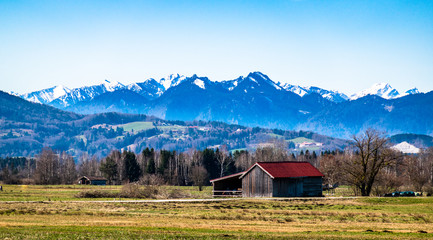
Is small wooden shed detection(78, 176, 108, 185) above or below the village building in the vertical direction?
below

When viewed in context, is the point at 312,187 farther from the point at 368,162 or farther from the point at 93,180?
the point at 93,180

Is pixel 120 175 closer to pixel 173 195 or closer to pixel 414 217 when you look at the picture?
pixel 173 195

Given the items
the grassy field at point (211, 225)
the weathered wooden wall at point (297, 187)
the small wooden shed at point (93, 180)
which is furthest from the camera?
the small wooden shed at point (93, 180)

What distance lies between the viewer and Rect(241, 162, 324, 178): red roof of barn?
8069 cm

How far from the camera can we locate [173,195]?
3002 inches

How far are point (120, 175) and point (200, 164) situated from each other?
2572cm

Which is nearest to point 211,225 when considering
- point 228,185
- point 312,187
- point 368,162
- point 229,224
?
point 229,224

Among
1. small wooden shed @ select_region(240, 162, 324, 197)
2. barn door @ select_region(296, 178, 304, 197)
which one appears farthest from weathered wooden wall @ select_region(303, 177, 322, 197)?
barn door @ select_region(296, 178, 304, 197)

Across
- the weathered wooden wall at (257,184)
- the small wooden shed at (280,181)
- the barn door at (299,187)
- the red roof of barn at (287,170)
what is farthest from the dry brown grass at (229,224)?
the barn door at (299,187)

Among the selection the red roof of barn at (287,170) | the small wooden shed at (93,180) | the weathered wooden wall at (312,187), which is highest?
the red roof of barn at (287,170)

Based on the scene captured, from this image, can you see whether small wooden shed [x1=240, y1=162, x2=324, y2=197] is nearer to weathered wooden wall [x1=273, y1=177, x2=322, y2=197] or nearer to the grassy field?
weathered wooden wall [x1=273, y1=177, x2=322, y2=197]

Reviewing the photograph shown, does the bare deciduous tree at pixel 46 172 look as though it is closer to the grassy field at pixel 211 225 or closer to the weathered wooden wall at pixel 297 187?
the weathered wooden wall at pixel 297 187

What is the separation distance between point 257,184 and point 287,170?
5.52 metres

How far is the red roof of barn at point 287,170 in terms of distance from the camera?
8069 centimetres
